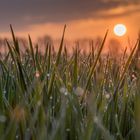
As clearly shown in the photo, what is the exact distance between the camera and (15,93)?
51.1 inches

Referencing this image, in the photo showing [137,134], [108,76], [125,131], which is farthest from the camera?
[108,76]

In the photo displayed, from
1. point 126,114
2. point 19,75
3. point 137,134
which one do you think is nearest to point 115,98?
point 126,114

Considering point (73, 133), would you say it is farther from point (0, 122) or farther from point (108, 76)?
point (108, 76)

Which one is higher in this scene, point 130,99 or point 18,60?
point 18,60

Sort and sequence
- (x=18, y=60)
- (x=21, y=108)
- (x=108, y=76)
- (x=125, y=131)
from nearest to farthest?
(x=21, y=108)
(x=125, y=131)
(x=18, y=60)
(x=108, y=76)

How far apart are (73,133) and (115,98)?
0.84ft

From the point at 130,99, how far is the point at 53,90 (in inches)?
10.5

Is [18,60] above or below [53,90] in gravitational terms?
above

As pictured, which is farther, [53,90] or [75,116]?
[53,90]

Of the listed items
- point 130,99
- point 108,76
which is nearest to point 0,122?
point 130,99

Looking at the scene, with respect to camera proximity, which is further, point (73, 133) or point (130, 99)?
point (130, 99)

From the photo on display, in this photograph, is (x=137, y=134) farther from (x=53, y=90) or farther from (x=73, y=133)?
(x=53, y=90)

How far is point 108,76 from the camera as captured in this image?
5.24ft

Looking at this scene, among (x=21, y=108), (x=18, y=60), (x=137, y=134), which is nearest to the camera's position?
(x=137, y=134)
